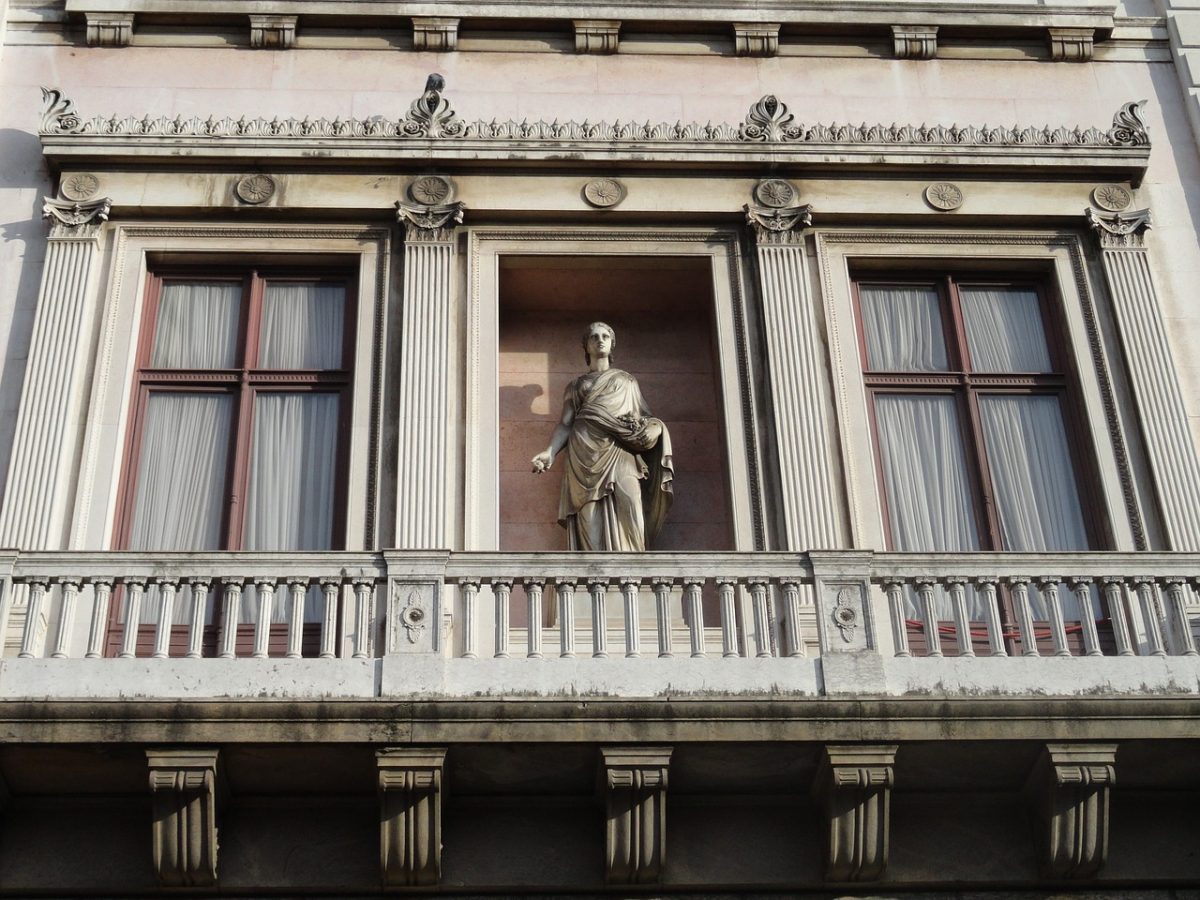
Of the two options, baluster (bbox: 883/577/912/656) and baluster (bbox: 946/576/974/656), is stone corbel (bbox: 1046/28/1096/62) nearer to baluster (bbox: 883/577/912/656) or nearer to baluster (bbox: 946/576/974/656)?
baluster (bbox: 946/576/974/656)

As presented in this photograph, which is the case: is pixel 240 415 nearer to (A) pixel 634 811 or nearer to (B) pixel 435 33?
(B) pixel 435 33

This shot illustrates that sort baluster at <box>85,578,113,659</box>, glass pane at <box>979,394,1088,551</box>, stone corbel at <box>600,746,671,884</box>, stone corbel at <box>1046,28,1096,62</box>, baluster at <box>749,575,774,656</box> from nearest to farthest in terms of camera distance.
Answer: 1. stone corbel at <box>600,746,671,884</box>
2. baluster at <box>85,578,113,659</box>
3. baluster at <box>749,575,774,656</box>
4. glass pane at <box>979,394,1088,551</box>
5. stone corbel at <box>1046,28,1096,62</box>

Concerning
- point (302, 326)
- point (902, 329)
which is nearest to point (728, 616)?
point (902, 329)

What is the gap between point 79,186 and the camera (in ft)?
55.2

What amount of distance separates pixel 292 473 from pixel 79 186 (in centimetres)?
328

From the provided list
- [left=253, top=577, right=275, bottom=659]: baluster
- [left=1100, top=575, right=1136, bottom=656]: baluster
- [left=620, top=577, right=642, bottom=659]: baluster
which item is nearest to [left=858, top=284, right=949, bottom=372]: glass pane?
[left=1100, top=575, right=1136, bottom=656]: baluster

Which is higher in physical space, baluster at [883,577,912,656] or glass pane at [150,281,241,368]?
glass pane at [150,281,241,368]

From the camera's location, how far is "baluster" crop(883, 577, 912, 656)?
534 inches

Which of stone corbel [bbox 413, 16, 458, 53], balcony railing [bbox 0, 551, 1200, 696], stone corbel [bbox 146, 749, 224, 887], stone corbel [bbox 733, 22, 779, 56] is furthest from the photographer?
stone corbel [bbox 733, 22, 779, 56]

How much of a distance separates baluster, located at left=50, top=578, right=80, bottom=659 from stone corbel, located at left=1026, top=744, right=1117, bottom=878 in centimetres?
673

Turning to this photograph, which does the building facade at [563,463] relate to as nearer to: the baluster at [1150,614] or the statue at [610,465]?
the baluster at [1150,614]

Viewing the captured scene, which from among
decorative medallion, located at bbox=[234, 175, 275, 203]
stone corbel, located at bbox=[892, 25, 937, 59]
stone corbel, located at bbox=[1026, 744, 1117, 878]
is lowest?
stone corbel, located at bbox=[1026, 744, 1117, 878]

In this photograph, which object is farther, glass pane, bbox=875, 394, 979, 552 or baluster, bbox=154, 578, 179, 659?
glass pane, bbox=875, 394, 979, 552

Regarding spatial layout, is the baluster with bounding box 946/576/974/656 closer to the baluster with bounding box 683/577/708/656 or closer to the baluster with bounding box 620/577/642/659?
the baluster with bounding box 683/577/708/656
